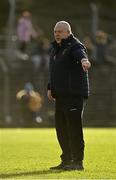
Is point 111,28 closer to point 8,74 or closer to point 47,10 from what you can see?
point 47,10

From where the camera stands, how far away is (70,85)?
Result: 44.1 ft

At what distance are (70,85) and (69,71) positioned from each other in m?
0.22

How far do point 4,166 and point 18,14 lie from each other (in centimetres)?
2919

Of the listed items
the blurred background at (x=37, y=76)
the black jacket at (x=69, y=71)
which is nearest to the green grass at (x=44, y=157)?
the black jacket at (x=69, y=71)

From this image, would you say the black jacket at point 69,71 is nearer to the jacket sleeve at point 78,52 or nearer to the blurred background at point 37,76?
the jacket sleeve at point 78,52

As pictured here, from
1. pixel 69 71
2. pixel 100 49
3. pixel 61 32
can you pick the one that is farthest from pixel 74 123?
pixel 100 49

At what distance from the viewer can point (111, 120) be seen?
32906mm

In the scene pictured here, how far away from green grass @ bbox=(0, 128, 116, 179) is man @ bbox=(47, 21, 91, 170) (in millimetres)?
399

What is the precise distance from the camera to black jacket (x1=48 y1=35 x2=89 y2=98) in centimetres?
1340

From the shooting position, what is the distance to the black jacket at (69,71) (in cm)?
1340

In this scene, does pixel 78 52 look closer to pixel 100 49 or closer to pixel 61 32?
pixel 61 32

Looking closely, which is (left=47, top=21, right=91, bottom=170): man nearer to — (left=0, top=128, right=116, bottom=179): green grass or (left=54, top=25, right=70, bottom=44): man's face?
(left=54, top=25, right=70, bottom=44): man's face

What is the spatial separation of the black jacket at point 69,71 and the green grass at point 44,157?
48.3 inches

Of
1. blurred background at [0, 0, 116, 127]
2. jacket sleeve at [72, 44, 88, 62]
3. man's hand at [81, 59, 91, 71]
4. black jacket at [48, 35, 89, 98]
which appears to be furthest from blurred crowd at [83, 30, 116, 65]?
man's hand at [81, 59, 91, 71]
